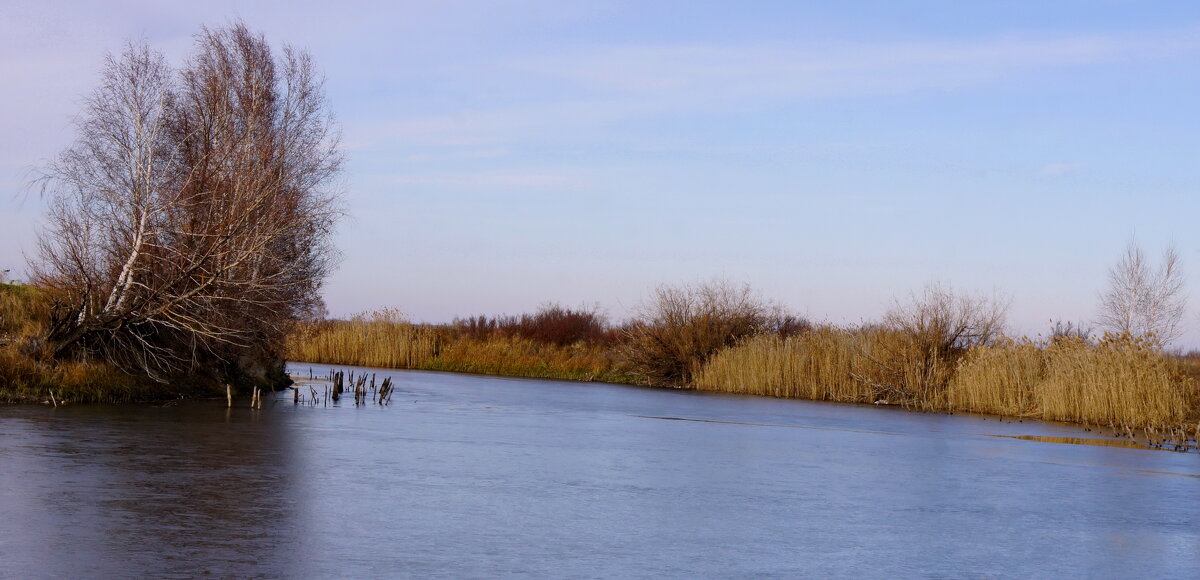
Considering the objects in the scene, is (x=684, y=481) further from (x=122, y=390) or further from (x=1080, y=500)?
(x=122, y=390)

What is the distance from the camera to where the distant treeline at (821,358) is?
18703 millimetres

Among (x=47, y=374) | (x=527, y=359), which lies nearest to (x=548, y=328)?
(x=527, y=359)

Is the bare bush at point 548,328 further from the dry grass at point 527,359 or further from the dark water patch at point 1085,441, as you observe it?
the dark water patch at point 1085,441

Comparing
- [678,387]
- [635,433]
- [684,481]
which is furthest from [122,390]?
[678,387]

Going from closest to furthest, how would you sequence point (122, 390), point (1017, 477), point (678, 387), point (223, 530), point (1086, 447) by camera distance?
point (223, 530) → point (1017, 477) → point (1086, 447) → point (122, 390) → point (678, 387)

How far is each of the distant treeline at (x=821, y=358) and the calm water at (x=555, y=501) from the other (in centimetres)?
465

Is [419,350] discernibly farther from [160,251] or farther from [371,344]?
[160,251]

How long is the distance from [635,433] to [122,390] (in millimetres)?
7837

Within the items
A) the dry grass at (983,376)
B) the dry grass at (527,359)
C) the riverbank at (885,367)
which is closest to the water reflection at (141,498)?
the riverbank at (885,367)

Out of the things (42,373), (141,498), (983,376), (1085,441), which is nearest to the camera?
(141,498)

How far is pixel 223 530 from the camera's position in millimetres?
6754

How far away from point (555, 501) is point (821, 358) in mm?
17581

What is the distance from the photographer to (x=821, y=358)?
25281 mm

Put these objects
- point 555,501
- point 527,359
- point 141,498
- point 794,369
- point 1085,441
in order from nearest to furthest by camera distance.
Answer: point 141,498, point 555,501, point 1085,441, point 794,369, point 527,359
